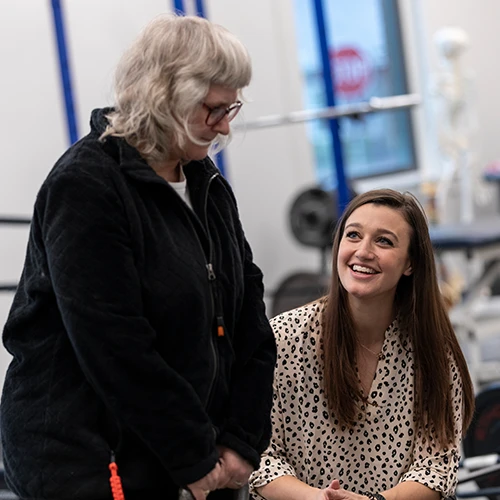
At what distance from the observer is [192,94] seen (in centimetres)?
142

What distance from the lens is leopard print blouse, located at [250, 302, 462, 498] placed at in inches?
82.5

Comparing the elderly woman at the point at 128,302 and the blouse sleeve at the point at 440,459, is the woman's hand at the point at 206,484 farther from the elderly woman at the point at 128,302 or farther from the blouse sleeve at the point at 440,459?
the blouse sleeve at the point at 440,459

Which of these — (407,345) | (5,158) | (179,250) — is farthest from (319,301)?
(5,158)

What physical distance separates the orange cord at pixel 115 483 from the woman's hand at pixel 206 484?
10 cm

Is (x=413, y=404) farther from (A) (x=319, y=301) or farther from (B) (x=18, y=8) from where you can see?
(B) (x=18, y=8)

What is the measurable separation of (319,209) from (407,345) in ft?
11.7

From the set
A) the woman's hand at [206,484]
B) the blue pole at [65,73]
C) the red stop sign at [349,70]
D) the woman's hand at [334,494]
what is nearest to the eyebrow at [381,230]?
the woman's hand at [334,494]

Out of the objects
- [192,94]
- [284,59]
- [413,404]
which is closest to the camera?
[192,94]

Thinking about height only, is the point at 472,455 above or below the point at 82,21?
below

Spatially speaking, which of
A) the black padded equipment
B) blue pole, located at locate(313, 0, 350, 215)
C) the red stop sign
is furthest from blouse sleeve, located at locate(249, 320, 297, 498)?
the red stop sign

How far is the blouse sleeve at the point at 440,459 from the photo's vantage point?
2061 mm

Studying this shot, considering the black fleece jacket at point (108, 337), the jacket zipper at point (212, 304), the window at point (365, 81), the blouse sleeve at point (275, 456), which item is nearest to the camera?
the black fleece jacket at point (108, 337)

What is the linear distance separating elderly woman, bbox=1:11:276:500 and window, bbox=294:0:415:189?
632cm

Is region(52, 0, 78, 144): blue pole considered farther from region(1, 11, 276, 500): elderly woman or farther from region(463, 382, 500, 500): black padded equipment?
region(1, 11, 276, 500): elderly woman
